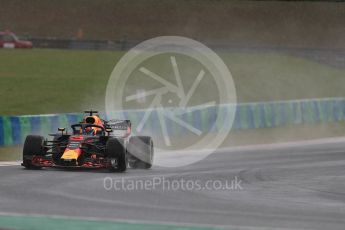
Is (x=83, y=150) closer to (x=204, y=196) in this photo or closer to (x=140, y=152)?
(x=140, y=152)

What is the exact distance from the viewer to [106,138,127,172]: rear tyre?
16078 mm

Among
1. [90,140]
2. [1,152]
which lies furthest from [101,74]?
[90,140]

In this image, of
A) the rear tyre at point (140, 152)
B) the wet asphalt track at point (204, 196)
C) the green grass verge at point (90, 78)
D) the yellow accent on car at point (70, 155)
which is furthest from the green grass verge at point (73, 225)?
the green grass verge at point (90, 78)

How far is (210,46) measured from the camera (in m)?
54.7

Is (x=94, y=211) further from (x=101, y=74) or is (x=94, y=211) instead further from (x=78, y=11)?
(x=78, y=11)

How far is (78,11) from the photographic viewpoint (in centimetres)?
7331

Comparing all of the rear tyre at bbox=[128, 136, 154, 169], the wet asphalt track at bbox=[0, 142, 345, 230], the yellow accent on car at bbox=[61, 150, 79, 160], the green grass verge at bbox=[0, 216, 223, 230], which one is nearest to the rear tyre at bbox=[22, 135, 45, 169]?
the wet asphalt track at bbox=[0, 142, 345, 230]

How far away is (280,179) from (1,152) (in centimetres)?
737

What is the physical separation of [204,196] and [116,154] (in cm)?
305

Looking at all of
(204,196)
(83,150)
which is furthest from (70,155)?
(204,196)

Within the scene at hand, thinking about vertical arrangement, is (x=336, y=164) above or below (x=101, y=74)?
below

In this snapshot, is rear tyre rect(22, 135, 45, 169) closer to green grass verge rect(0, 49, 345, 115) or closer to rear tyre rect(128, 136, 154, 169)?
rear tyre rect(128, 136, 154, 169)

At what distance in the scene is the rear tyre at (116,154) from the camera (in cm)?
1608

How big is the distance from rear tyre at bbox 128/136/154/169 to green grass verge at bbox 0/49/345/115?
492 inches
